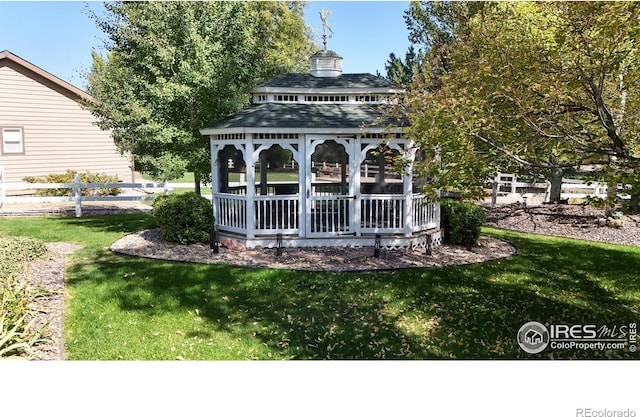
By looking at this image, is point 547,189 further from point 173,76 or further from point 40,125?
point 40,125

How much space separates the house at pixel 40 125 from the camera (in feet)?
62.1

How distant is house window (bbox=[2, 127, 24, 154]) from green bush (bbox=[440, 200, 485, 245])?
17.3m

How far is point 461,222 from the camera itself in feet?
34.7

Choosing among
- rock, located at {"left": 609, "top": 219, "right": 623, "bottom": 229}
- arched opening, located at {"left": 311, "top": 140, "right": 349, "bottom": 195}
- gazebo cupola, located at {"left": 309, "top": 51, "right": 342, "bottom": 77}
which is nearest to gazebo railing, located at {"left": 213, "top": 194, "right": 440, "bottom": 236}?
arched opening, located at {"left": 311, "top": 140, "right": 349, "bottom": 195}

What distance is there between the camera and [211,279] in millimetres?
7902

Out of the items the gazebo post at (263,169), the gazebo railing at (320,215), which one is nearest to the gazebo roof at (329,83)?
the gazebo post at (263,169)

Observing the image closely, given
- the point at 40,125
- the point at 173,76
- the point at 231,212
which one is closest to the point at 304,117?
the point at 231,212

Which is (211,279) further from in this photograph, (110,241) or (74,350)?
(110,241)

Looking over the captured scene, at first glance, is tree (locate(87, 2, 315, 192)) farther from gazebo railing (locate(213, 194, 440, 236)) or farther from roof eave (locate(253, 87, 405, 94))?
gazebo railing (locate(213, 194, 440, 236))

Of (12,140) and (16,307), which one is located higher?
(12,140)

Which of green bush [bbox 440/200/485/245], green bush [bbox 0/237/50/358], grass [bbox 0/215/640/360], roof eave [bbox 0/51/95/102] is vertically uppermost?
roof eave [bbox 0/51/95/102]

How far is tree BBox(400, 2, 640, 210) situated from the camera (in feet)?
16.0

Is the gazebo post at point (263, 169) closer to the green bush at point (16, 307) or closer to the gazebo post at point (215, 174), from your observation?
the gazebo post at point (215, 174)

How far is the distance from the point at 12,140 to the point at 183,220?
13291mm
